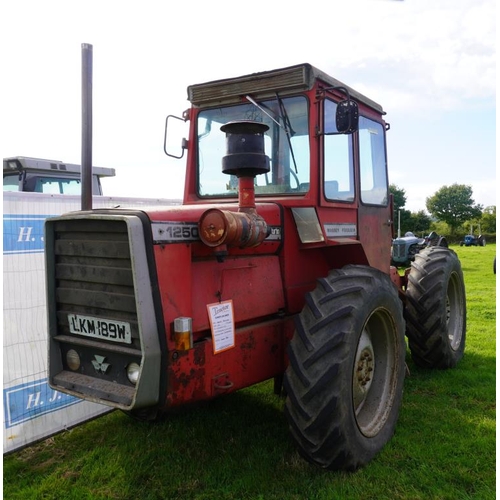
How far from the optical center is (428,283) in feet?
16.6

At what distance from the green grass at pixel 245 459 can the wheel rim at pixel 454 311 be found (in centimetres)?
119

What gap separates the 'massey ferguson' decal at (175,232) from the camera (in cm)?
275

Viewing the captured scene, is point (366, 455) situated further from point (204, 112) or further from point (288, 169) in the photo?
point (204, 112)

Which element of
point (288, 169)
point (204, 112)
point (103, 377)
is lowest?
point (103, 377)

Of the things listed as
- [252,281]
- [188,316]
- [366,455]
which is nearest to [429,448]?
[366,455]

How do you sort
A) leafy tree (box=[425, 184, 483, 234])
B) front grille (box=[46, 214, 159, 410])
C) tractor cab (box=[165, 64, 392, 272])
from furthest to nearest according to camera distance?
1. leafy tree (box=[425, 184, 483, 234])
2. tractor cab (box=[165, 64, 392, 272])
3. front grille (box=[46, 214, 159, 410])

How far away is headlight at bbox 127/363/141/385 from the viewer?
2.76 m

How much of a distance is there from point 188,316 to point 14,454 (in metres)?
2.03

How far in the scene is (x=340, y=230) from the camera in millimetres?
3986

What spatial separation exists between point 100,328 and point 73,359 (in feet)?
1.12

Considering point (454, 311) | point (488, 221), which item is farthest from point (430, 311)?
point (488, 221)

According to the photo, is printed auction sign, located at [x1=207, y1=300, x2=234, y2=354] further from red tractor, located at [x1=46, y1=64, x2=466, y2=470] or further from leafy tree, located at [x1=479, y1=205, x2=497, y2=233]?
leafy tree, located at [x1=479, y1=205, x2=497, y2=233]

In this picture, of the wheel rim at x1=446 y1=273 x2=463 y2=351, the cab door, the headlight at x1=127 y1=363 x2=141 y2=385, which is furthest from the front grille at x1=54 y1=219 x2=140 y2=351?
the wheel rim at x1=446 y1=273 x2=463 y2=351

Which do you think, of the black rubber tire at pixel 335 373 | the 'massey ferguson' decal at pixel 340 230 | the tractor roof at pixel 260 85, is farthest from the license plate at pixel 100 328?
the tractor roof at pixel 260 85
